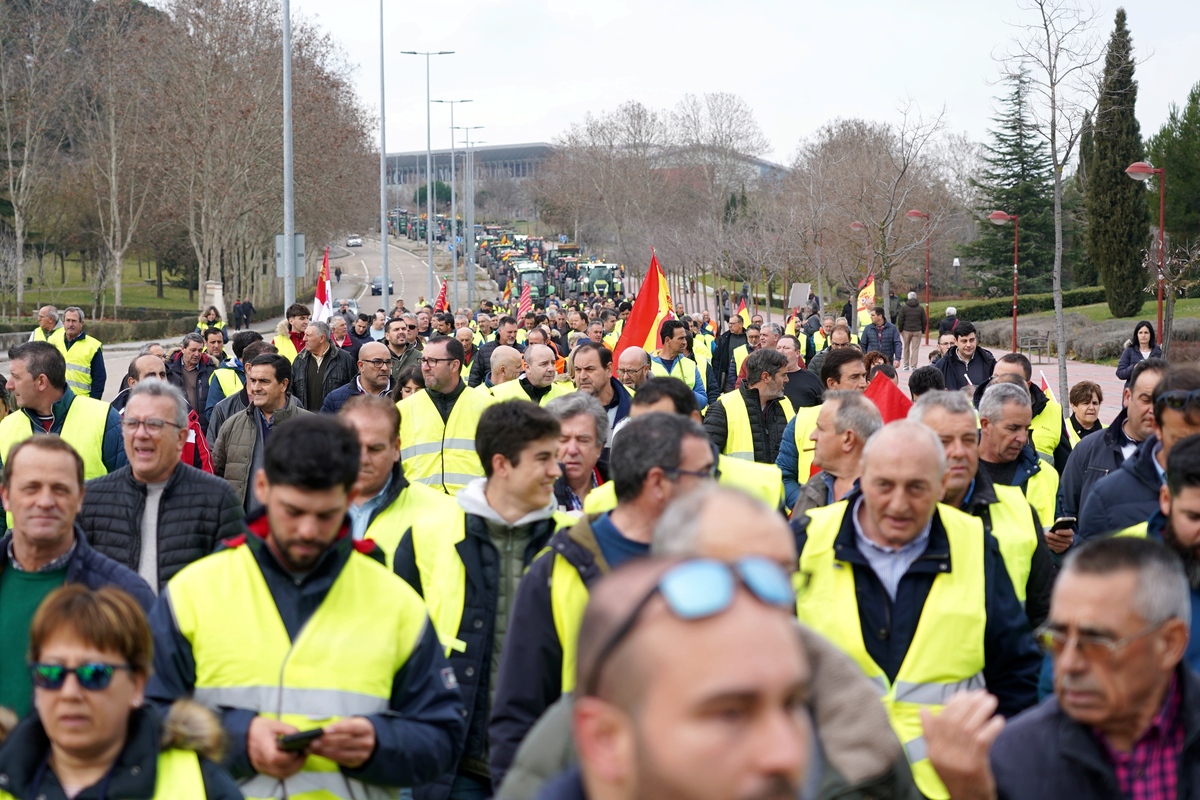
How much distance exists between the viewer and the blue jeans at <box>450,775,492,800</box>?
→ 185 inches

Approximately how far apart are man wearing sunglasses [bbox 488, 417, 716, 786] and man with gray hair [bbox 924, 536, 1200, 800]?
102cm

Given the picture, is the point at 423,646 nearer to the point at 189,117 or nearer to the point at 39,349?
the point at 39,349

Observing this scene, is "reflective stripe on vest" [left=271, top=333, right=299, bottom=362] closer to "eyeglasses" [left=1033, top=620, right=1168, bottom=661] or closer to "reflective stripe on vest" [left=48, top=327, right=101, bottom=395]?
"reflective stripe on vest" [left=48, top=327, right=101, bottom=395]

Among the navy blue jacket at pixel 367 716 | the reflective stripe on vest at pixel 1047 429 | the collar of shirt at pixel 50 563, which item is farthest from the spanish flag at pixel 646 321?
the navy blue jacket at pixel 367 716

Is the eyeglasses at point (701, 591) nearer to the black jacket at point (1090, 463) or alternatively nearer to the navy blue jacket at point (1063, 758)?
the navy blue jacket at point (1063, 758)

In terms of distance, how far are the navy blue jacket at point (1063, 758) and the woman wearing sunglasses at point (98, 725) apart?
6.16 feet

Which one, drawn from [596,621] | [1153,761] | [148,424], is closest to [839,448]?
[148,424]

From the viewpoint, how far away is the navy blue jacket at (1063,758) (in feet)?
10.7

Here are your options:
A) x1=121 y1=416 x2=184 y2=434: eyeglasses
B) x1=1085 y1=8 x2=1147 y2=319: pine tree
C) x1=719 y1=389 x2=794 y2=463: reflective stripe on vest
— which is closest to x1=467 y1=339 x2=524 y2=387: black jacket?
x1=719 y1=389 x2=794 y2=463: reflective stripe on vest

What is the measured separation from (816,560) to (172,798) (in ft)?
6.69

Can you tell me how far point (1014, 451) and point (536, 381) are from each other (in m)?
4.18

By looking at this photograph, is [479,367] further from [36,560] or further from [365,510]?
[36,560]

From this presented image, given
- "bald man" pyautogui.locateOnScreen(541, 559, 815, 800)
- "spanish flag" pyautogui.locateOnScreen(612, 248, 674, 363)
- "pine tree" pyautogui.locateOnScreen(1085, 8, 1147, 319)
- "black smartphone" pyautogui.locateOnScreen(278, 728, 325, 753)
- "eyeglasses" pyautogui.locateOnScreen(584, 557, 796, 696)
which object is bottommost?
"black smartphone" pyautogui.locateOnScreen(278, 728, 325, 753)

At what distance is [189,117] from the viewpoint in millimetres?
54156
